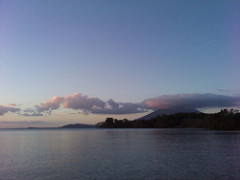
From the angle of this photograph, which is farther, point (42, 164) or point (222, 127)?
point (222, 127)

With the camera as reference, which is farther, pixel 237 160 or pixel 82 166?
pixel 237 160

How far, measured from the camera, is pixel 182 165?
33.4 m

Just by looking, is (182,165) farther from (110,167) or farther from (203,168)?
(110,167)

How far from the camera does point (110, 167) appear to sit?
32.6m

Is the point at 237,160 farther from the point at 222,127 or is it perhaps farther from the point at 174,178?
the point at 222,127

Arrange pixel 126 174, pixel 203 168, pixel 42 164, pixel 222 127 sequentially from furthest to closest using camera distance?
pixel 222 127 < pixel 42 164 < pixel 203 168 < pixel 126 174

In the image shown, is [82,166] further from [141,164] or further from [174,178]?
[174,178]

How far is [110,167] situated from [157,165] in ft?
21.5

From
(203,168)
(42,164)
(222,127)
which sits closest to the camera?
(203,168)

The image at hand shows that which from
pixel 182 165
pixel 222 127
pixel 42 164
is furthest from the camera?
pixel 222 127

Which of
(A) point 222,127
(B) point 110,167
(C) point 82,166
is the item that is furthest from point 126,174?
(A) point 222,127

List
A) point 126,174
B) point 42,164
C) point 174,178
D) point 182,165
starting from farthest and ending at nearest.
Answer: point 42,164 → point 182,165 → point 126,174 → point 174,178

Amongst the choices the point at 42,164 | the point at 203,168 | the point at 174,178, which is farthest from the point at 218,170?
the point at 42,164

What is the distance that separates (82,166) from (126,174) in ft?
26.5
